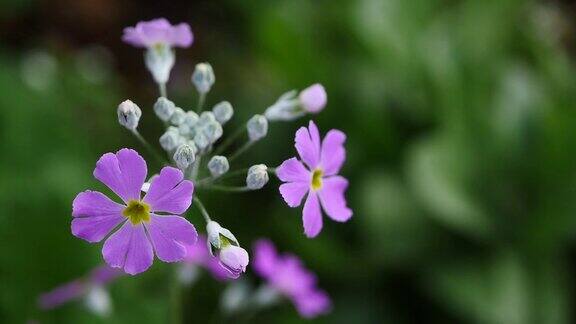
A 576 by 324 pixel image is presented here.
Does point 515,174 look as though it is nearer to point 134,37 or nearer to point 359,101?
point 359,101

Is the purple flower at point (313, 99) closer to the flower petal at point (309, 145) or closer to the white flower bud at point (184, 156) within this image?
the flower petal at point (309, 145)

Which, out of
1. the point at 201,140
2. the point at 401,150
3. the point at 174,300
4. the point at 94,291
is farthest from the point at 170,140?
the point at 401,150

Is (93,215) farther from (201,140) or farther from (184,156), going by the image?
(201,140)

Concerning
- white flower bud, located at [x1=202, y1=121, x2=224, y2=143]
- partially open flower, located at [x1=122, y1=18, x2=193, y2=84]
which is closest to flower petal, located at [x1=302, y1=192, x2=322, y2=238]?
white flower bud, located at [x1=202, y1=121, x2=224, y2=143]

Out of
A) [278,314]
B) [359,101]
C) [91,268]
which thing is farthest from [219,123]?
[359,101]

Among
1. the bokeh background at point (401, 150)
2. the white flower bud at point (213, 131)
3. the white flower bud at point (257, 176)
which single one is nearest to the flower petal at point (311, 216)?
the white flower bud at point (257, 176)

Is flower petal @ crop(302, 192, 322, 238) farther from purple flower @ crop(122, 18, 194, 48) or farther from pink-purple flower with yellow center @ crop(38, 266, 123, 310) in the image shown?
pink-purple flower with yellow center @ crop(38, 266, 123, 310)
